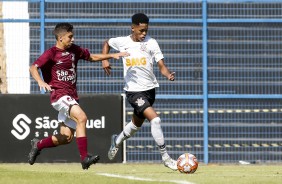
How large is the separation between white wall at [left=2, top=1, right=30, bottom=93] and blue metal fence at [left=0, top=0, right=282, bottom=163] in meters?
0.23

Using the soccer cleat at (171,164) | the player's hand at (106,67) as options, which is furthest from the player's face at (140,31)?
the soccer cleat at (171,164)

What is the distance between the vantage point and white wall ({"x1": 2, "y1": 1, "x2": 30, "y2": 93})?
21984 mm

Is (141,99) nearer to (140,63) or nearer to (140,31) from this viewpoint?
(140,63)

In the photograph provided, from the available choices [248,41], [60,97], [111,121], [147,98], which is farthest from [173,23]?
[60,97]

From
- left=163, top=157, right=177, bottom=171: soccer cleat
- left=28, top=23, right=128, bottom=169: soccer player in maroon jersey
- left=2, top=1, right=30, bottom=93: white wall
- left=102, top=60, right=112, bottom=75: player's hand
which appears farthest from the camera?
left=2, top=1, right=30, bottom=93: white wall

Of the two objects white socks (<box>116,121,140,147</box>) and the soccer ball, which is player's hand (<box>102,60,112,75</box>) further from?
the soccer ball

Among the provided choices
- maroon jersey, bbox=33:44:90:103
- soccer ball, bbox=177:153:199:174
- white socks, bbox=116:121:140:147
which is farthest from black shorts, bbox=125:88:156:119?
soccer ball, bbox=177:153:199:174

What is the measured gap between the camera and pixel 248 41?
2269 cm

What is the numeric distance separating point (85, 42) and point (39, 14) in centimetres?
108

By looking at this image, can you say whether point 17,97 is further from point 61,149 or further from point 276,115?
point 276,115

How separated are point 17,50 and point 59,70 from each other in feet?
24.0

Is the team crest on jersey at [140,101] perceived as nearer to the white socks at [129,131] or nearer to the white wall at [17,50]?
the white socks at [129,131]

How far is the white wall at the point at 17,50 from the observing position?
22.0 metres

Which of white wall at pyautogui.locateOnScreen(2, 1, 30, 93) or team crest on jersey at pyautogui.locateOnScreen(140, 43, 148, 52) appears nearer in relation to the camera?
team crest on jersey at pyautogui.locateOnScreen(140, 43, 148, 52)
